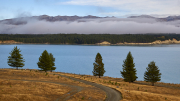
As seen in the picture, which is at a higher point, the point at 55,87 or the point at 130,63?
the point at 130,63

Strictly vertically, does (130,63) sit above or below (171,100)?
above

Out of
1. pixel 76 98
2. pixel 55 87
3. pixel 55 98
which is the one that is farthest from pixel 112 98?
pixel 55 87

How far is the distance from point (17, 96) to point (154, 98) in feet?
58.0

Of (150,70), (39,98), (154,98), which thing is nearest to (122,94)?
(154,98)

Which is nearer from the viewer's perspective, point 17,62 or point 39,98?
Result: point 39,98

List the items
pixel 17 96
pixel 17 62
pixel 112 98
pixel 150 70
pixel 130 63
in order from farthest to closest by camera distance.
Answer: pixel 17 62 < pixel 130 63 < pixel 150 70 < pixel 112 98 < pixel 17 96

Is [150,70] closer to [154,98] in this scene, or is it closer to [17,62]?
[154,98]

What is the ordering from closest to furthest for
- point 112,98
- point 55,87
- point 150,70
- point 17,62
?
1. point 112,98
2. point 55,87
3. point 150,70
4. point 17,62

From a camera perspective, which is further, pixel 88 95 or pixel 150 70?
pixel 150 70

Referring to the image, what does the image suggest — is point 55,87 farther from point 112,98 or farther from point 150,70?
point 150,70

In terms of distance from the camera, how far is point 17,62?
172 ft

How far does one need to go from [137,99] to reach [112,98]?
11.4ft

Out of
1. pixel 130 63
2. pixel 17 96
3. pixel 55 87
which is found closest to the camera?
pixel 17 96

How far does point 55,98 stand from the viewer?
67.5 ft
